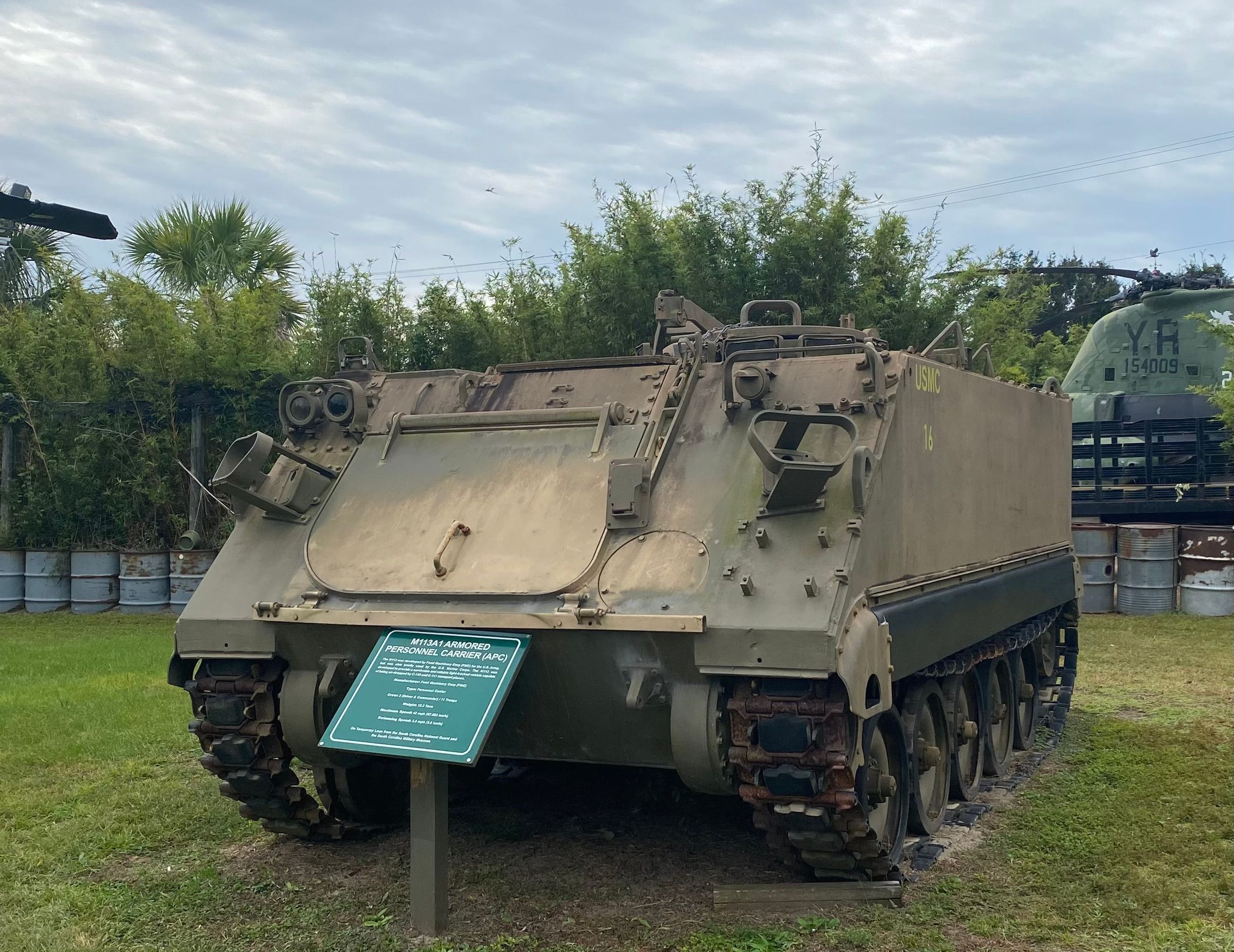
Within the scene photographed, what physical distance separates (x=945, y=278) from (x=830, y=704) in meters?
12.1

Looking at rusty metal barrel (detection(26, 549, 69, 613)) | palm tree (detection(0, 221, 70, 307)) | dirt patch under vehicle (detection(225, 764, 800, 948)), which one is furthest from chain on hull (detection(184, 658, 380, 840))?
palm tree (detection(0, 221, 70, 307))

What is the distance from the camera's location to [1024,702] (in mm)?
8688

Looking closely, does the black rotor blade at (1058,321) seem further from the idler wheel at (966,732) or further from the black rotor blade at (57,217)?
the black rotor blade at (57,217)

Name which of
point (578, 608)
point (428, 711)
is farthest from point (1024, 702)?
point (428, 711)

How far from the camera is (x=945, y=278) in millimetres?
16031

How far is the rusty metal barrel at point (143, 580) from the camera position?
15.7 meters

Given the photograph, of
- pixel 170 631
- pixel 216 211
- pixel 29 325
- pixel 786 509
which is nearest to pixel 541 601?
pixel 786 509

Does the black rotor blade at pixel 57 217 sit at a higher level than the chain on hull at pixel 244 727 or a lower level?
higher

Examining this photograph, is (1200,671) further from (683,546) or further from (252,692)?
(252,692)

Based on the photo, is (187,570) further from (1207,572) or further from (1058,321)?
(1058,321)

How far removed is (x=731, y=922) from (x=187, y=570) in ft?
38.5

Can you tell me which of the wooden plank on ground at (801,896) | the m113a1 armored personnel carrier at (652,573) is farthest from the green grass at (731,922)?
the m113a1 armored personnel carrier at (652,573)

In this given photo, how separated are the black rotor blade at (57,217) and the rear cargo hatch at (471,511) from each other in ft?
12.3

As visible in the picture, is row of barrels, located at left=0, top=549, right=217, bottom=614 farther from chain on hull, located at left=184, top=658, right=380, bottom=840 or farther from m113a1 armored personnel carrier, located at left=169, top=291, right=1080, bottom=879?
chain on hull, located at left=184, top=658, right=380, bottom=840
